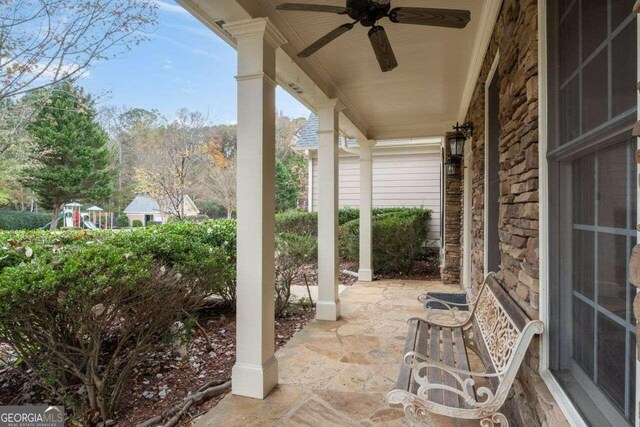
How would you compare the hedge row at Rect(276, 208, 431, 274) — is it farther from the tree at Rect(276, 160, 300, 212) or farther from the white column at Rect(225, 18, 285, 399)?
the tree at Rect(276, 160, 300, 212)

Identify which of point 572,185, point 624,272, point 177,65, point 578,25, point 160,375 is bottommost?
point 160,375

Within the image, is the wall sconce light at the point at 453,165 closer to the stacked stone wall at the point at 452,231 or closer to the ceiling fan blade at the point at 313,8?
the stacked stone wall at the point at 452,231

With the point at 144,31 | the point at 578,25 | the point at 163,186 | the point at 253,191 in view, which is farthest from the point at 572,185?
the point at 163,186

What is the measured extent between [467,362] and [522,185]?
115cm

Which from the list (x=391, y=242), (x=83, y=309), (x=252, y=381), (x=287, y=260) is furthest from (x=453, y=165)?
(x=83, y=309)

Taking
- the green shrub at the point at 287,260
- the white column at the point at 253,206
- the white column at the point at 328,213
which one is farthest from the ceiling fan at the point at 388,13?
the green shrub at the point at 287,260

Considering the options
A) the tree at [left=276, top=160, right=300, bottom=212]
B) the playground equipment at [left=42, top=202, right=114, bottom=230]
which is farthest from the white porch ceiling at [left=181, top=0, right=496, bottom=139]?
the playground equipment at [left=42, top=202, right=114, bottom=230]

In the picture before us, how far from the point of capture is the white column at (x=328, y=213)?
4.18 metres

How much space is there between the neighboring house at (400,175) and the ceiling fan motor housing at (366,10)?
666 cm

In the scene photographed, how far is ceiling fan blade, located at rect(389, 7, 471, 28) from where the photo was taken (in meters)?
1.82

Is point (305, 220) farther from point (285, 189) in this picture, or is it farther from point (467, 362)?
point (285, 189)

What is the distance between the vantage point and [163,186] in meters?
11.2

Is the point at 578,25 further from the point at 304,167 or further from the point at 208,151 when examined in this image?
the point at 304,167

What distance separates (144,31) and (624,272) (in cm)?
574
